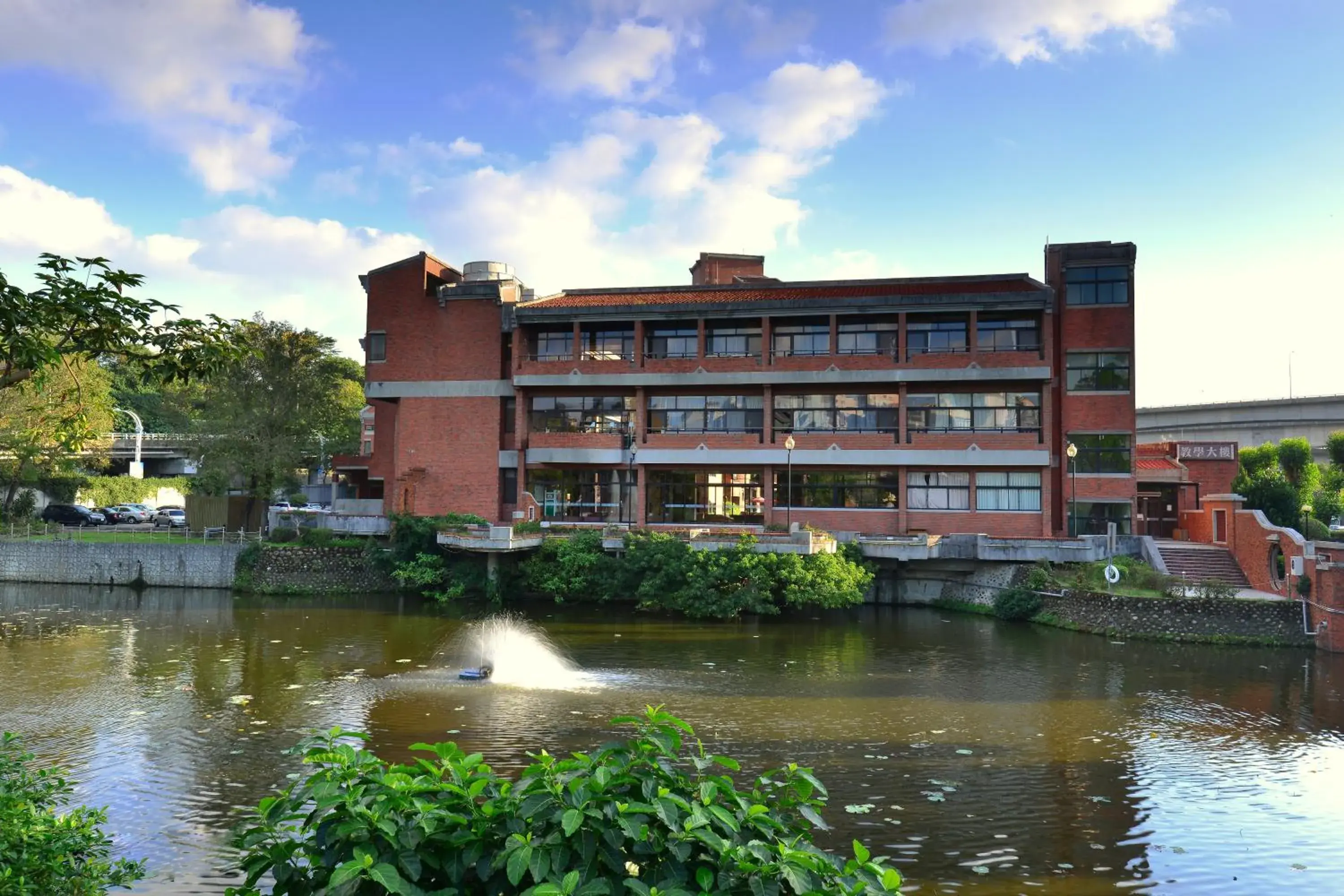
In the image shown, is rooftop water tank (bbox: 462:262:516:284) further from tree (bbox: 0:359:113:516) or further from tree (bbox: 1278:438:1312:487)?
tree (bbox: 1278:438:1312:487)

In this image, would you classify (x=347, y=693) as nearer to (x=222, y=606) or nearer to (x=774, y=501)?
(x=222, y=606)

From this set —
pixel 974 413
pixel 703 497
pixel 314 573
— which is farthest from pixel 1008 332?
pixel 314 573

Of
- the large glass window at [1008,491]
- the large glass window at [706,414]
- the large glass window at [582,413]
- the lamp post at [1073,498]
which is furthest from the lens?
the large glass window at [582,413]

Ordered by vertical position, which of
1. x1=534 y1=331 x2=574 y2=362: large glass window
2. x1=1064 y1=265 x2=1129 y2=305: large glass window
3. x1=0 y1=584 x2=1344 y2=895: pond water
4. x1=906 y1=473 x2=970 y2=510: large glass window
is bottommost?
x1=0 y1=584 x2=1344 y2=895: pond water

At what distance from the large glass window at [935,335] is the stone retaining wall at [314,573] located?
26.4 m

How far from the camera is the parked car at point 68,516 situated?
55.8 meters

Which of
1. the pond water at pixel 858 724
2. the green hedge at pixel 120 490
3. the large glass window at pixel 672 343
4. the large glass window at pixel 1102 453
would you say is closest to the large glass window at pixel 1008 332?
the large glass window at pixel 1102 453

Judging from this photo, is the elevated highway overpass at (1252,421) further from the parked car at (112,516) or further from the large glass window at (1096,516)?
the parked car at (112,516)

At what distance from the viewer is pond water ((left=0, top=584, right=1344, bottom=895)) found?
1270cm

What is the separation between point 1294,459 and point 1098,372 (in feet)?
63.7

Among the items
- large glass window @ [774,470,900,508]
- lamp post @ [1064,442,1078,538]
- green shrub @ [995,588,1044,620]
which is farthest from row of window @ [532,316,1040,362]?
green shrub @ [995,588,1044,620]

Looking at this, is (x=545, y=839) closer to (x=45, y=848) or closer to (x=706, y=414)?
(x=45, y=848)

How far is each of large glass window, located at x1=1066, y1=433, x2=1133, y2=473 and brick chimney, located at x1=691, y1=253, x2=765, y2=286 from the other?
20410mm

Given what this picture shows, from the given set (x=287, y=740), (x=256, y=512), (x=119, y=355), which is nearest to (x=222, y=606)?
(x=256, y=512)
